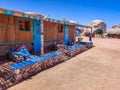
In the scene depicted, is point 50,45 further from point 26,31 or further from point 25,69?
point 25,69

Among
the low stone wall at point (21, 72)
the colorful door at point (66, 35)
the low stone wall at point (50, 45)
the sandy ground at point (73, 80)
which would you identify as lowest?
the sandy ground at point (73, 80)

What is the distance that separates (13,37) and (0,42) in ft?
3.37

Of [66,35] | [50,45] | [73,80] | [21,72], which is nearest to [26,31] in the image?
[50,45]

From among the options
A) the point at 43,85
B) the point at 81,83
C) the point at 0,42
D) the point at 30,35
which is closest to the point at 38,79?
the point at 43,85

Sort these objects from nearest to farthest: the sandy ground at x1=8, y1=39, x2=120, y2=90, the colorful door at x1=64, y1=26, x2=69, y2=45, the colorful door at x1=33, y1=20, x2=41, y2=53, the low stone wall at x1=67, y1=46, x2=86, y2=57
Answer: the sandy ground at x1=8, y1=39, x2=120, y2=90, the low stone wall at x1=67, y1=46, x2=86, y2=57, the colorful door at x1=33, y1=20, x2=41, y2=53, the colorful door at x1=64, y1=26, x2=69, y2=45

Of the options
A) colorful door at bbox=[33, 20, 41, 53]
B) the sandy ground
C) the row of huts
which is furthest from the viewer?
colorful door at bbox=[33, 20, 41, 53]

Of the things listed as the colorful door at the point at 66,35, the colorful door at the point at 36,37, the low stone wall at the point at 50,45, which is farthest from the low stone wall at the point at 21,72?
the colorful door at the point at 66,35

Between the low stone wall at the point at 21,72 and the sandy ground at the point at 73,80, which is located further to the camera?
the low stone wall at the point at 21,72

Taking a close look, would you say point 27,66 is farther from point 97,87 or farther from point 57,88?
point 97,87

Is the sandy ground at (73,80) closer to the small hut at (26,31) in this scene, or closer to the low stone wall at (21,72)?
the low stone wall at (21,72)

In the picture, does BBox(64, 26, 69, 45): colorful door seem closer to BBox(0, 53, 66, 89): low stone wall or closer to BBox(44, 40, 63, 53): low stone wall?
BBox(44, 40, 63, 53): low stone wall

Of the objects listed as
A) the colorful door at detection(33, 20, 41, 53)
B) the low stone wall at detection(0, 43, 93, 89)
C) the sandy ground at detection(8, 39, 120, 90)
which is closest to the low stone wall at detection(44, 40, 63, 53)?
the colorful door at detection(33, 20, 41, 53)

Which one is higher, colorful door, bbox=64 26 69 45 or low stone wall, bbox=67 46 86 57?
colorful door, bbox=64 26 69 45

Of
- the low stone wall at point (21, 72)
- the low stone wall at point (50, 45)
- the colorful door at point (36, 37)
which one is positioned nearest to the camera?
the low stone wall at point (21, 72)
